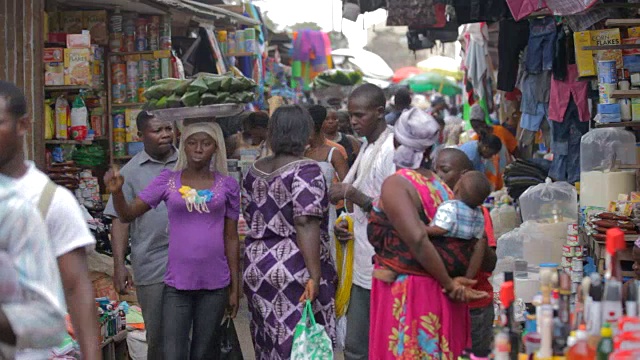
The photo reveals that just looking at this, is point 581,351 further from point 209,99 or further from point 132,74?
point 132,74

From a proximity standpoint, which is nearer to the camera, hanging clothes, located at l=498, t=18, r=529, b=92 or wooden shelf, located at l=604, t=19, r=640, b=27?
wooden shelf, located at l=604, t=19, r=640, b=27

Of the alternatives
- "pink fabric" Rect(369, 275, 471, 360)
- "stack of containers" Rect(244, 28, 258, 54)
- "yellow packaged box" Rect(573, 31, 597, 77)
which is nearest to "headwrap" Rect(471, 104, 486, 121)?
"stack of containers" Rect(244, 28, 258, 54)

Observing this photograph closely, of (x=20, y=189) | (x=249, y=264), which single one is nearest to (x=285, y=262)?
(x=249, y=264)

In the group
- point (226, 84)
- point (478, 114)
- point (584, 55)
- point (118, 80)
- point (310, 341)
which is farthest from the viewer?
point (478, 114)

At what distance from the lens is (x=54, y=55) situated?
31.2 feet

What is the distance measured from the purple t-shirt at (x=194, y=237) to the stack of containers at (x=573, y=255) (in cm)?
336

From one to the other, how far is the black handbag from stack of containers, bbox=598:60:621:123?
3.47m

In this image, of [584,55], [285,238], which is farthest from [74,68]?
[584,55]

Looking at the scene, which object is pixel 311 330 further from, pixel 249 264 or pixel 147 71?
pixel 147 71

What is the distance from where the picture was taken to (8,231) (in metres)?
3.56

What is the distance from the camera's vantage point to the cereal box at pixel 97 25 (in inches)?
419

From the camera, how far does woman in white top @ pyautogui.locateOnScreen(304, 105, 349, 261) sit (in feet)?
23.9

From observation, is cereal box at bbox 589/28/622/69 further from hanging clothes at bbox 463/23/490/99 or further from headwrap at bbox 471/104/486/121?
hanging clothes at bbox 463/23/490/99

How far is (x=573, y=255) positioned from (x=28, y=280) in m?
6.13
